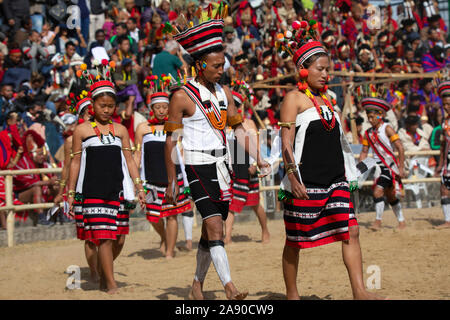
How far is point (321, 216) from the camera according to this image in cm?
566

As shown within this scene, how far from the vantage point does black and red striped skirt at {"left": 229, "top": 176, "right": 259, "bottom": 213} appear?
10.6 metres

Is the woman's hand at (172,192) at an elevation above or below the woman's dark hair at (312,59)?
below

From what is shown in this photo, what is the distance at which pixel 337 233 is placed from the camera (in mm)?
5605

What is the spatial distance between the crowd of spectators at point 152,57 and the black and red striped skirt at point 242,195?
2867 millimetres

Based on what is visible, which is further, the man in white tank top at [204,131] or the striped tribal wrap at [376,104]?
the striped tribal wrap at [376,104]

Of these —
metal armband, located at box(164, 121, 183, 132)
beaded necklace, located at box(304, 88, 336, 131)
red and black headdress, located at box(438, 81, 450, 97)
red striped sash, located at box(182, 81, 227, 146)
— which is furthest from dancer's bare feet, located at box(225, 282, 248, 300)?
red and black headdress, located at box(438, 81, 450, 97)

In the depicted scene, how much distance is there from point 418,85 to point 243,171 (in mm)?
10346

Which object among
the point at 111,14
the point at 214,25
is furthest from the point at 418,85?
the point at 214,25

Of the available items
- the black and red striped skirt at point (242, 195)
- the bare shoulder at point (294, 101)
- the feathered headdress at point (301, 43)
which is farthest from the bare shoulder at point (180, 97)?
the black and red striped skirt at point (242, 195)

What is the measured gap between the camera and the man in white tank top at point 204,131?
5902mm

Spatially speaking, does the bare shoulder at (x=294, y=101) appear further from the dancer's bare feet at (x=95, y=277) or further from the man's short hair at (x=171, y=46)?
the man's short hair at (x=171, y=46)

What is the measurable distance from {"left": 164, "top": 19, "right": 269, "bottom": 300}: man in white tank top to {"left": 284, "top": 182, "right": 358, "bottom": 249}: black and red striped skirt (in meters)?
0.71
